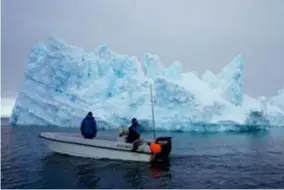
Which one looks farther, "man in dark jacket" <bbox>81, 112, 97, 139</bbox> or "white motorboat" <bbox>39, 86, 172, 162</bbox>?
"man in dark jacket" <bbox>81, 112, 97, 139</bbox>

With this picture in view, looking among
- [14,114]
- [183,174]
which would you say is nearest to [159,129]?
[14,114]

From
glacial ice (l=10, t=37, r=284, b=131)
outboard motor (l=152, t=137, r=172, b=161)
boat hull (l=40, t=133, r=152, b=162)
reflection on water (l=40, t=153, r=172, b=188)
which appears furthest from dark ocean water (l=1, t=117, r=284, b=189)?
glacial ice (l=10, t=37, r=284, b=131)

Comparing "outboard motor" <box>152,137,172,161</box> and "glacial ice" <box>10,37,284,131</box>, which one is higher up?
"glacial ice" <box>10,37,284,131</box>

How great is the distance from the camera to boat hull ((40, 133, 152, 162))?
11.4m

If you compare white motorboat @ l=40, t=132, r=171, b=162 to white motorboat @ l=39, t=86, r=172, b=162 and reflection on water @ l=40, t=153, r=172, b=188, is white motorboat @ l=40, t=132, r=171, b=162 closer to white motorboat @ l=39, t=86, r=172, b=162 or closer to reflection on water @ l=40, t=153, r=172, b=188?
white motorboat @ l=39, t=86, r=172, b=162

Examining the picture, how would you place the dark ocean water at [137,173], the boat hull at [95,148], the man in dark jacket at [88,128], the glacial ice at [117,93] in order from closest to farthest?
the dark ocean water at [137,173] → the boat hull at [95,148] → the man in dark jacket at [88,128] → the glacial ice at [117,93]

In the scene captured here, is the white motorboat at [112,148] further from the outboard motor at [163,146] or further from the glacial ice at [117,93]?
the glacial ice at [117,93]

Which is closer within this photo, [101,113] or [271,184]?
[271,184]

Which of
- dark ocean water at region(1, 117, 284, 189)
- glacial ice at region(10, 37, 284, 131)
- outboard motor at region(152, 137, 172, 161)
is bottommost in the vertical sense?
dark ocean water at region(1, 117, 284, 189)

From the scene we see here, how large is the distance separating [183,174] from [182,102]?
23.5 meters

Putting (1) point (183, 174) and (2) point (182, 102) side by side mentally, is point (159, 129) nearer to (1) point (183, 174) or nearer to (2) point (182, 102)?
(2) point (182, 102)

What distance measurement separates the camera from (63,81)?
123 feet

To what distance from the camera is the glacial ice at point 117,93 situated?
3328 centimetres

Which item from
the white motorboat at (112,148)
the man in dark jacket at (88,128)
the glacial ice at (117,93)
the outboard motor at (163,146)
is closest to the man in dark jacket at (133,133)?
the white motorboat at (112,148)
